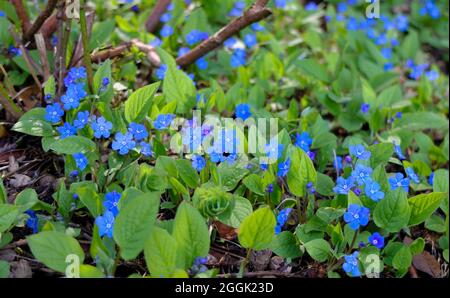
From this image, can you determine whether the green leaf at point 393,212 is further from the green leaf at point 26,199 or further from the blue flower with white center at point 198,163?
the green leaf at point 26,199

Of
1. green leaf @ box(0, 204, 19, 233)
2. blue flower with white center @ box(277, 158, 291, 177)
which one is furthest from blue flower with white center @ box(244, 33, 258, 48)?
green leaf @ box(0, 204, 19, 233)

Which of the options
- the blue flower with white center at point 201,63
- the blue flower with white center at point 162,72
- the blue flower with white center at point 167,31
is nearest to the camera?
the blue flower with white center at point 162,72

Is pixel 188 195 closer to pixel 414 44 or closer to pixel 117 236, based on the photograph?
pixel 117 236

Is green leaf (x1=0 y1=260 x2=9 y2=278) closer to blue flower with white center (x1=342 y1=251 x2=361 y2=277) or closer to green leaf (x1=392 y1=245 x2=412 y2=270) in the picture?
blue flower with white center (x1=342 y1=251 x2=361 y2=277)

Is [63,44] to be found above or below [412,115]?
above

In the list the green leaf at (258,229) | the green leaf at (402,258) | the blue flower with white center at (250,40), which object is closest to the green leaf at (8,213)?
the green leaf at (258,229)
